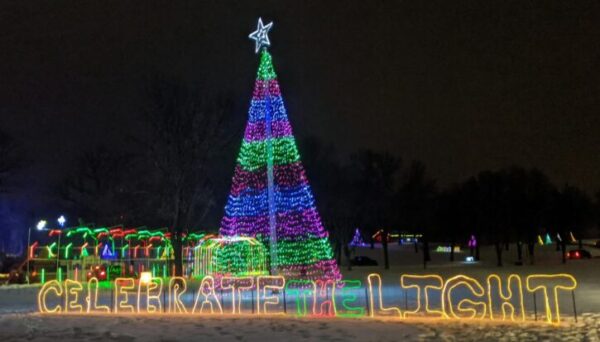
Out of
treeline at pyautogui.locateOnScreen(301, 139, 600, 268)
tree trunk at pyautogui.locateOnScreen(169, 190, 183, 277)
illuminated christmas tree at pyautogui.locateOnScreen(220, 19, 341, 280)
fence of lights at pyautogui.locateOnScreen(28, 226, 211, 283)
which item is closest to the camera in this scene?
illuminated christmas tree at pyautogui.locateOnScreen(220, 19, 341, 280)

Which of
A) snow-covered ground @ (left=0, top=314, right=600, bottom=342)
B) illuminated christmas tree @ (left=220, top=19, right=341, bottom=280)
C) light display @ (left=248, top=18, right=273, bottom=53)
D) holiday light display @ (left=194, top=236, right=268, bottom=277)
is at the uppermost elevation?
light display @ (left=248, top=18, right=273, bottom=53)

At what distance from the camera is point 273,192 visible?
76.2 ft

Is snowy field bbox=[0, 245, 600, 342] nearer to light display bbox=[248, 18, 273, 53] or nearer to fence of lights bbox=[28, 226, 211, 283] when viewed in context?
light display bbox=[248, 18, 273, 53]

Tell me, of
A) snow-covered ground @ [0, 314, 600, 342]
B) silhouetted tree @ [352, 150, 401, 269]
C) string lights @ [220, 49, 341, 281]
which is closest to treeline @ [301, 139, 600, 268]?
silhouetted tree @ [352, 150, 401, 269]

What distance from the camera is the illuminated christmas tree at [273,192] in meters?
23.2

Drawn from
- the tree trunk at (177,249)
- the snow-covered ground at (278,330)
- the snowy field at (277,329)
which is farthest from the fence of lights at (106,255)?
the snow-covered ground at (278,330)

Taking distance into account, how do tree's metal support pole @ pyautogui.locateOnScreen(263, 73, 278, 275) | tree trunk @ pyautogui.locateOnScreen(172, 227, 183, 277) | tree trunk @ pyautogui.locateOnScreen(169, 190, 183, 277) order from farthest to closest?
tree trunk @ pyautogui.locateOnScreen(172, 227, 183, 277), tree trunk @ pyautogui.locateOnScreen(169, 190, 183, 277), tree's metal support pole @ pyautogui.locateOnScreen(263, 73, 278, 275)

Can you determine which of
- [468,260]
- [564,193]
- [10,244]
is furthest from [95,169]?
[564,193]

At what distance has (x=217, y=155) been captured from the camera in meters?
27.8

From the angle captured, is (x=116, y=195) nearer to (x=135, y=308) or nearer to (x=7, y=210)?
(x=7, y=210)

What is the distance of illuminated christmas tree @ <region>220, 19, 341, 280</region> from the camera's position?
2317 cm

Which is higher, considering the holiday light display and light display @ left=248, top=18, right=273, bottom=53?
light display @ left=248, top=18, right=273, bottom=53

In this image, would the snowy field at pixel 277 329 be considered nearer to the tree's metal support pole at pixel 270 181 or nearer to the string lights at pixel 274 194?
the tree's metal support pole at pixel 270 181

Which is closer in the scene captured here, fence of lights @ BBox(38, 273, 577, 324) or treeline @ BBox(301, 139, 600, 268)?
fence of lights @ BBox(38, 273, 577, 324)
